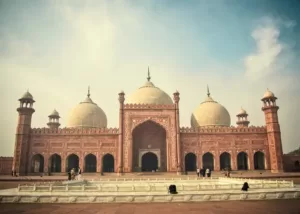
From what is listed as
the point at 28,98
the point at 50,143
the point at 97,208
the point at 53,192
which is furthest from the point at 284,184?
the point at 28,98

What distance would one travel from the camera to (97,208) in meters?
6.07

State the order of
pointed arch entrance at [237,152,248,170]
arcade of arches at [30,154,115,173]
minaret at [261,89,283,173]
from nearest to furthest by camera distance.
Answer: minaret at [261,89,283,173] < arcade of arches at [30,154,115,173] < pointed arch entrance at [237,152,248,170]

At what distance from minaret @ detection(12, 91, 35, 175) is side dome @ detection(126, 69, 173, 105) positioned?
9686 mm

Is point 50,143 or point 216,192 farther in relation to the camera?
point 50,143

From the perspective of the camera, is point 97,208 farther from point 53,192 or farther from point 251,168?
point 251,168

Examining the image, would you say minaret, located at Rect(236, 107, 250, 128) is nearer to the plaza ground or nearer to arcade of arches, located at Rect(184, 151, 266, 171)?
arcade of arches, located at Rect(184, 151, 266, 171)

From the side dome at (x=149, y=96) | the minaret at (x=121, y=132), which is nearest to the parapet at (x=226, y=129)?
the side dome at (x=149, y=96)

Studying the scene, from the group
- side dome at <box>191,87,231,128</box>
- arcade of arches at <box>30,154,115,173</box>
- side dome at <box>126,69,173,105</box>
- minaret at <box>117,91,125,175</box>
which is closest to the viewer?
minaret at <box>117,91,125,175</box>

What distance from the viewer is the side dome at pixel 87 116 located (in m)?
27.3

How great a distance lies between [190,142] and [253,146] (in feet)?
19.1

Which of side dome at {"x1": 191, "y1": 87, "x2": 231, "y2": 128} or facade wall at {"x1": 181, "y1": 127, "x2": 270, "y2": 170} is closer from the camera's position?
facade wall at {"x1": 181, "y1": 127, "x2": 270, "y2": 170}

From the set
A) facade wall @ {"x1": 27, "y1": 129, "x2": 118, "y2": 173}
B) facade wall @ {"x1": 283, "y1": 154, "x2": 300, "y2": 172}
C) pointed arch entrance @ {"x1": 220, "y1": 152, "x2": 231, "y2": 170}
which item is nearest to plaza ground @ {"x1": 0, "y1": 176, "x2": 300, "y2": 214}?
facade wall @ {"x1": 27, "y1": 129, "x2": 118, "y2": 173}

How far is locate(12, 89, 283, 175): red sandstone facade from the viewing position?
875 inches

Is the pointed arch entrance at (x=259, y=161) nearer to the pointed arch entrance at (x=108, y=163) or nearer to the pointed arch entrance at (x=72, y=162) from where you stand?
the pointed arch entrance at (x=108, y=163)
